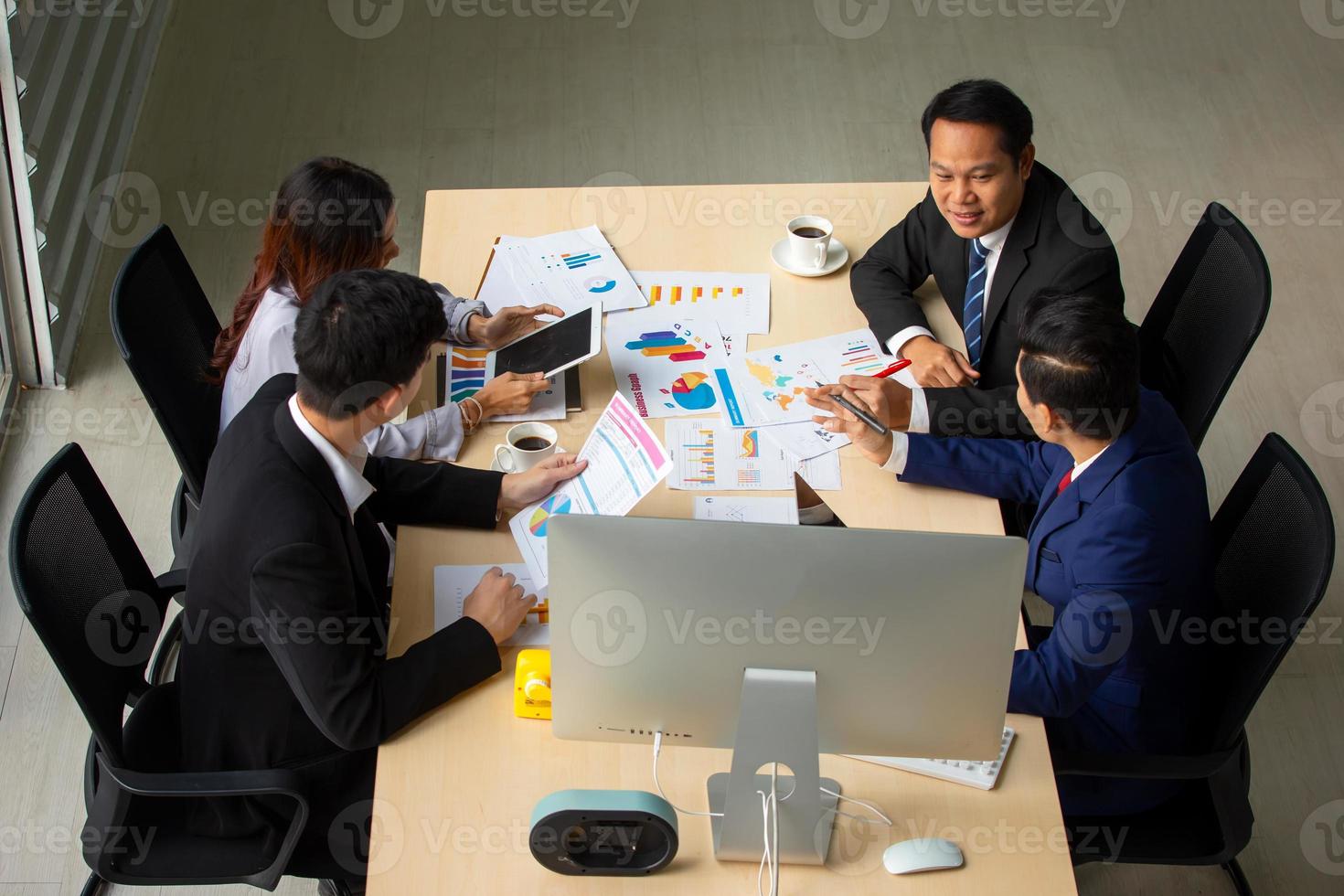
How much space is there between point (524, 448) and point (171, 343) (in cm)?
72

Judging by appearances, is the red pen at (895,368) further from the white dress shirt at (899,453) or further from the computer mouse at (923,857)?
the computer mouse at (923,857)

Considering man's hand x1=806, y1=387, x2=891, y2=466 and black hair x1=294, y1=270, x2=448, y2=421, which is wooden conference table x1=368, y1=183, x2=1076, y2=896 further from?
black hair x1=294, y1=270, x2=448, y2=421

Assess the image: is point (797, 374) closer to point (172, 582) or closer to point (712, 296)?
point (712, 296)

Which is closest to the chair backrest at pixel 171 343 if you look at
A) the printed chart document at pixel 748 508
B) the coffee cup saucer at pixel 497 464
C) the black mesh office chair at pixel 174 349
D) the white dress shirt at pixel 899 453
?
the black mesh office chair at pixel 174 349

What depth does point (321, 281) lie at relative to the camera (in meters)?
2.33

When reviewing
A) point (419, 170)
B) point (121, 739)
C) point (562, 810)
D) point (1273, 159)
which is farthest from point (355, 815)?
point (1273, 159)

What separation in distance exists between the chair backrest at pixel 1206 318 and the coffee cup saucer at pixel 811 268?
2.18 feet

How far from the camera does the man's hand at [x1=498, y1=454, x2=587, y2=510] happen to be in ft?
7.06

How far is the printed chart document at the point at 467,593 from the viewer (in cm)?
196

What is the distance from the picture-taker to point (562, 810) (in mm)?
1576

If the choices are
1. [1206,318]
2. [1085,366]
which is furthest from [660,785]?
[1206,318]

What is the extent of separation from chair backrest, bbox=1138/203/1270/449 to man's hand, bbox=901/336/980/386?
40cm

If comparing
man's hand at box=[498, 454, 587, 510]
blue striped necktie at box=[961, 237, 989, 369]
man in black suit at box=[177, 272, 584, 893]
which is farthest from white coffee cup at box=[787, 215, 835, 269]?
man in black suit at box=[177, 272, 584, 893]

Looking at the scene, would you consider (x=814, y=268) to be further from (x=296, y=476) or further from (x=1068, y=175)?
(x=1068, y=175)
